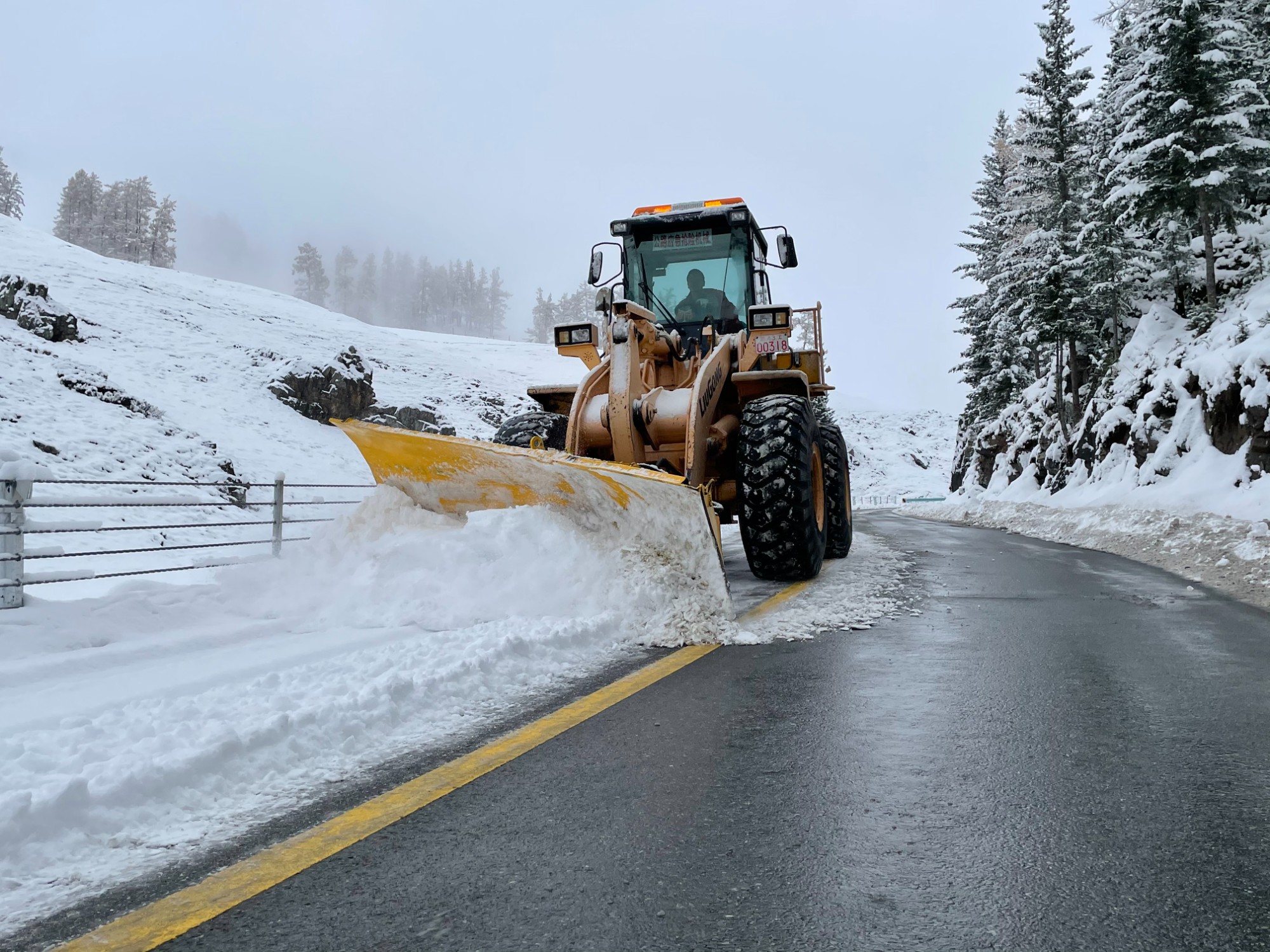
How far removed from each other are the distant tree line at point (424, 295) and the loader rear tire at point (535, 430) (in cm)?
10627

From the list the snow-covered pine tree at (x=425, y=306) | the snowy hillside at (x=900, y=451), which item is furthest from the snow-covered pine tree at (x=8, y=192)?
the snowy hillside at (x=900, y=451)

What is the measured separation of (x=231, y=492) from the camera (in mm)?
17844

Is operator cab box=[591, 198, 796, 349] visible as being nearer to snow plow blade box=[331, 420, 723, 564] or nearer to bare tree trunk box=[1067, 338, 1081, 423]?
snow plow blade box=[331, 420, 723, 564]

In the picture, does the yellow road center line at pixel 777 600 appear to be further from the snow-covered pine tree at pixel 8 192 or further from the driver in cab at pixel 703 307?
the snow-covered pine tree at pixel 8 192

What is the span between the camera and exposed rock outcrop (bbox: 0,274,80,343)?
23500 millimetres

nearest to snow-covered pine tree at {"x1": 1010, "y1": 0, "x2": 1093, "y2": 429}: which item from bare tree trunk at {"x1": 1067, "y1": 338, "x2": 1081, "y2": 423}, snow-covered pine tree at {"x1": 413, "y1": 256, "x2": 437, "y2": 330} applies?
bare tree trunk at {"x1": 1067, "y1": 338, "x2": 1081, "y2": 423}

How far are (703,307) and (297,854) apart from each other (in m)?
6.99

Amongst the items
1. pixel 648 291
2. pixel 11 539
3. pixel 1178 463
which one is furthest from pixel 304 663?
pixel 1178 463

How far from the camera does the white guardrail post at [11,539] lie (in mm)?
5164

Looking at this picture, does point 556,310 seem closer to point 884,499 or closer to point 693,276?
point 884,499

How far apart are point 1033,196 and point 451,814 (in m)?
27.9

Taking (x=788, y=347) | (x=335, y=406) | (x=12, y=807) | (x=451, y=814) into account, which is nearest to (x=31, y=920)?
(x=12, y=807)

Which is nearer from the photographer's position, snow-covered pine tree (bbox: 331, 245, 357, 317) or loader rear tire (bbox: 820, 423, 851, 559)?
loader rear tire (bbox: 820, 423, 851, 559)

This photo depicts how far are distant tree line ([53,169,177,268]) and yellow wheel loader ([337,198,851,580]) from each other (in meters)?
83.7
